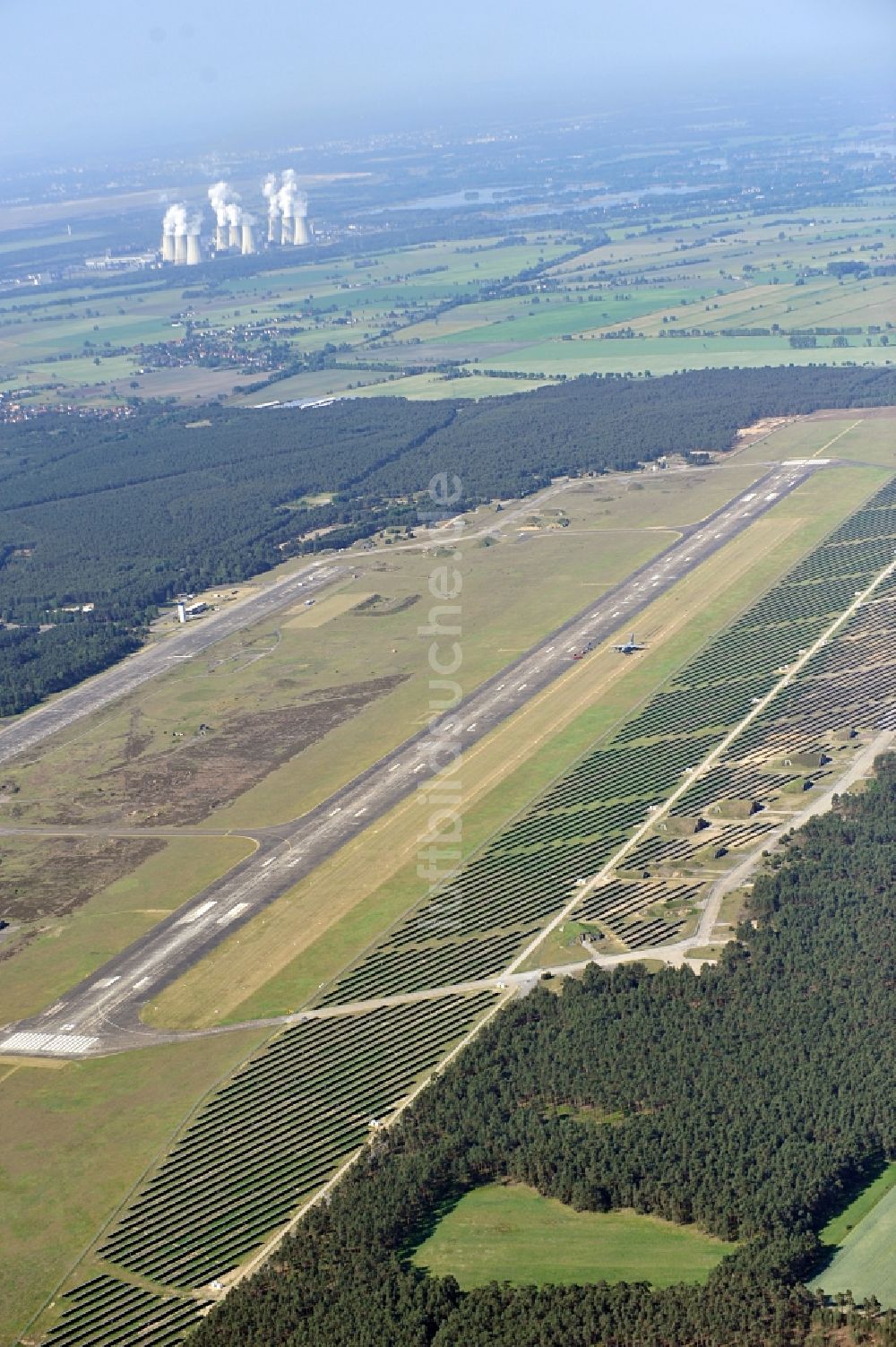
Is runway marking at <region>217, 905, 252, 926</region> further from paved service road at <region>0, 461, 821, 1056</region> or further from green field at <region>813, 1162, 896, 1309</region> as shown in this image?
green field at <region>813, 1162, 896, 1309</region>

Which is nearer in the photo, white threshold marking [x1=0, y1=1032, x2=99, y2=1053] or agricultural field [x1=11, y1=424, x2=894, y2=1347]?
agricultural field [x1=11, y1=424, x2=894, y2=1347]

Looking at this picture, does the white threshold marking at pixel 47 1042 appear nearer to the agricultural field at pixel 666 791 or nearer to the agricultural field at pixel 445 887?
the agricultural field at pixel 445 887

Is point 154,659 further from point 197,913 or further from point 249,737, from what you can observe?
point 197,913

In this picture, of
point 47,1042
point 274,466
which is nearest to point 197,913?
point 47,1042

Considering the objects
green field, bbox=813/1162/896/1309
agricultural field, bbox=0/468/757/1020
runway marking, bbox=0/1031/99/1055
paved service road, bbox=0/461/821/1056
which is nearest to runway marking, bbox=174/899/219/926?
paved service road, bbox=0/461/821/1056

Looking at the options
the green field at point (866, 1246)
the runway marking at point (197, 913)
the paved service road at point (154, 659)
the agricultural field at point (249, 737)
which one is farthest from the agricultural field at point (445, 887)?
the green field at point (866, 1246)
